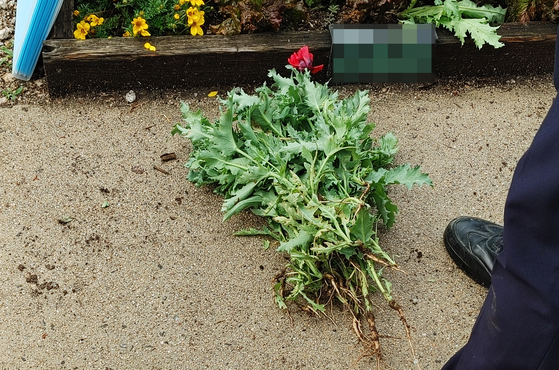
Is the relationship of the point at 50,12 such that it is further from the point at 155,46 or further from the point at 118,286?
the point at 118,286

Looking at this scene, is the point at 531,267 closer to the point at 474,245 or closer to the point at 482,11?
the point at 474,245

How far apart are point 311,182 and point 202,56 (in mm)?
1098

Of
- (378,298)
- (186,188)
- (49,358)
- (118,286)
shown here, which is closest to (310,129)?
(186,188)

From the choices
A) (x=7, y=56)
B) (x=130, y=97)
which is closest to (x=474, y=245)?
(x=130, y=97)

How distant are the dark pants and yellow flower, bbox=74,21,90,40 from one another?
95.4 inches

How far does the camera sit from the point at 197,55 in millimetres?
3186

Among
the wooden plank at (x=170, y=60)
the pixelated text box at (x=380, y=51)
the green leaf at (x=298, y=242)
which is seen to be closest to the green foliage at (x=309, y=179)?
the green leaf at (x=298, y=242)

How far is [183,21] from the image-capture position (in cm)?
329

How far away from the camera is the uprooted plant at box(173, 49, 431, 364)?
2379 millimetres

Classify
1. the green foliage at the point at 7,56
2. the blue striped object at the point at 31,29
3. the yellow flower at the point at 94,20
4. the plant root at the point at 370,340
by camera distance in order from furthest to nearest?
the green foliage at the point at 7,56, the yellow flower at the point at 94,20, the blue striped object at the point at 31,29, the plant root at the point at 370,340

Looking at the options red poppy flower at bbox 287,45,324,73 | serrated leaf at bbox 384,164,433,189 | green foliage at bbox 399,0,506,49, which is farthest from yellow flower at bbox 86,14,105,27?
serrated leaf at bbox 384,164,433,189

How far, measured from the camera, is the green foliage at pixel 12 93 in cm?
321

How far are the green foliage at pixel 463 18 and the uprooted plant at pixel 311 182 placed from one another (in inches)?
35.2

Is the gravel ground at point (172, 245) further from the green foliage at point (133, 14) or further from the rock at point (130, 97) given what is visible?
the green foliage at point (133, 14)
